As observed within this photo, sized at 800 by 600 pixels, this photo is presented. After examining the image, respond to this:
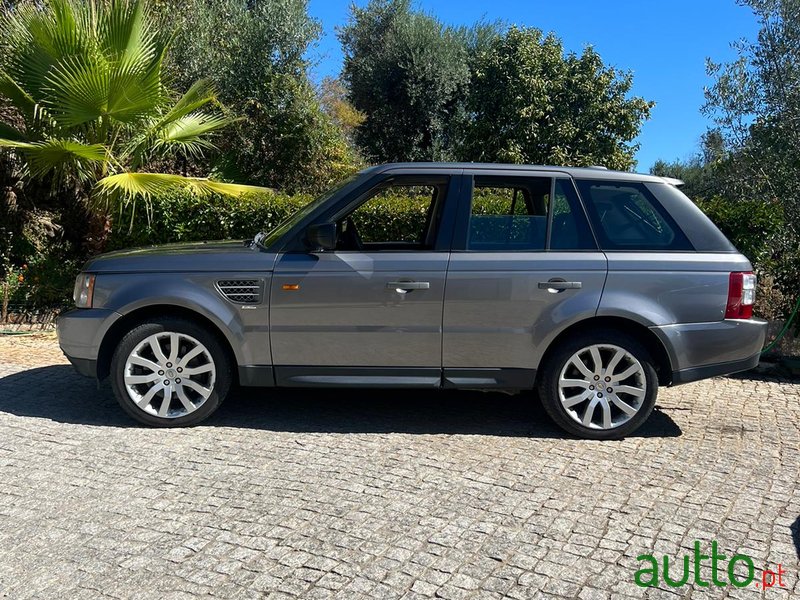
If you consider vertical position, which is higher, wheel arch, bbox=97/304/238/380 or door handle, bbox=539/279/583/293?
door handle, bbox=539/279/583/293

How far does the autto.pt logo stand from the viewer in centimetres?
308

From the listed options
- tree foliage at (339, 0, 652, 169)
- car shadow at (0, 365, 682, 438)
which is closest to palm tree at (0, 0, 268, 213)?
car shadow at (0, 365, 682, 438)

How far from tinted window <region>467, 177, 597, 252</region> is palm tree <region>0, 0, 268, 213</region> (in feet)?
16.5

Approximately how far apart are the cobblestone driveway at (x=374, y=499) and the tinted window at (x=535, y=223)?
4.46 feet

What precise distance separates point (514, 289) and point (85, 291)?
305 centimetres

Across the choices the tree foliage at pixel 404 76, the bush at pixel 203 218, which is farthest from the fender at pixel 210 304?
the tree foliage at pixel 404 76

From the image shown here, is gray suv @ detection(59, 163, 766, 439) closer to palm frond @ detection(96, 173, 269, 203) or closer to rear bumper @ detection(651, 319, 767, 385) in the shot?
rear bumper @ detection(651, 319, 767, 385)

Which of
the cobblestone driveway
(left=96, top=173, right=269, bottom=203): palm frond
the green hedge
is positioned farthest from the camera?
the green hedge

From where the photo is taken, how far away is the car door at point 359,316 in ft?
15.8

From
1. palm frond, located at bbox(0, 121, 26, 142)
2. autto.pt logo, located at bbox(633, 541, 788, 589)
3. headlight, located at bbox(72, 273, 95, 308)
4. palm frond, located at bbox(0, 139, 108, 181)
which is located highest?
palm frond, located at bbox(0, 121, 26, 142)

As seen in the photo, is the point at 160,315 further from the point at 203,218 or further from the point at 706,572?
the point at 203,218

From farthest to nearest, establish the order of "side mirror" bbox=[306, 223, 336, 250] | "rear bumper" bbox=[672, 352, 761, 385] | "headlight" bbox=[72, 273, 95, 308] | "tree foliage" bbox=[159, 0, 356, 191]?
"tree foliage" bbox=[159, 0, 356, 191] → "headlight" bbox=[72, 273, 95, 308] → "rear bumper" bbox=[672, 352, 761, 385] → "side mirror" bbox=[306, 223, 336, 250]

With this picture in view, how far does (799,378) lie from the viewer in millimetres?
7246

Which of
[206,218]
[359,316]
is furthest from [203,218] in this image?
[359,316]
